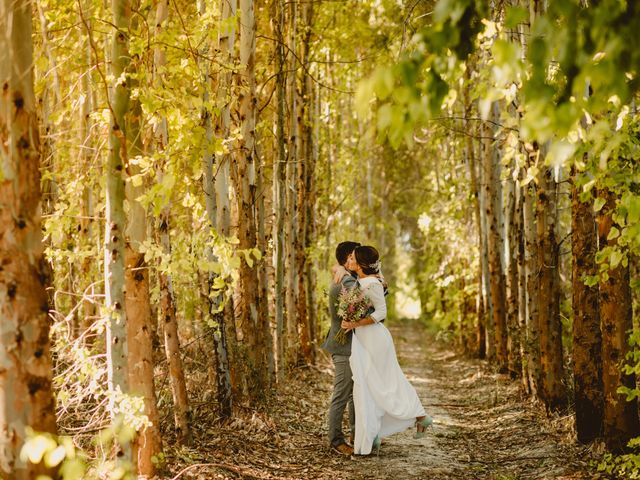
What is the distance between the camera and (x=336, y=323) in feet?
27.0

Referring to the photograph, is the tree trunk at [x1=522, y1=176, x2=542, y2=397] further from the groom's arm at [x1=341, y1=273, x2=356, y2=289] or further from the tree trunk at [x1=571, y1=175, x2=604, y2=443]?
the groom's arm at [x1=341, y1=273, x2=356, y2=289]

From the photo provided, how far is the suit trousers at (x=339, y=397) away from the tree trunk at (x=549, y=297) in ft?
9.84

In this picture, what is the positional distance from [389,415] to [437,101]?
6.08 meters

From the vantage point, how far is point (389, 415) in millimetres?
8094

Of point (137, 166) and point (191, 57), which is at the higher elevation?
point (191, 57)

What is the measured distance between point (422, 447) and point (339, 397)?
1268mm

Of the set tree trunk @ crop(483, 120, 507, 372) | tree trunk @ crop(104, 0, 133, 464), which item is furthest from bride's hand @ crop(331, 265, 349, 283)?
tree trunk @ crop(483, 120, 507, 372)

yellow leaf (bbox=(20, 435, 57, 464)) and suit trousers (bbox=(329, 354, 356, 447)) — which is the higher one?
yellow leaf (bbox=(20, 435, 57, 464))

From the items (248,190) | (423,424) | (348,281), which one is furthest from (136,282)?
(248,190)

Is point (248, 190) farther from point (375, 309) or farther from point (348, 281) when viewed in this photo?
point (375, 309)

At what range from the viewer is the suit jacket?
813cm

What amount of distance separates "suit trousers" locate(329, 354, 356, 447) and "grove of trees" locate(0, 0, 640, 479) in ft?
4.40

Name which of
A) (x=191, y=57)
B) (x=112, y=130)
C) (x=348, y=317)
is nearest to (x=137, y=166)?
(x=112, y=130)

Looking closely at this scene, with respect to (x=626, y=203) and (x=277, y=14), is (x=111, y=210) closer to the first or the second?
(x=626, y=203)
